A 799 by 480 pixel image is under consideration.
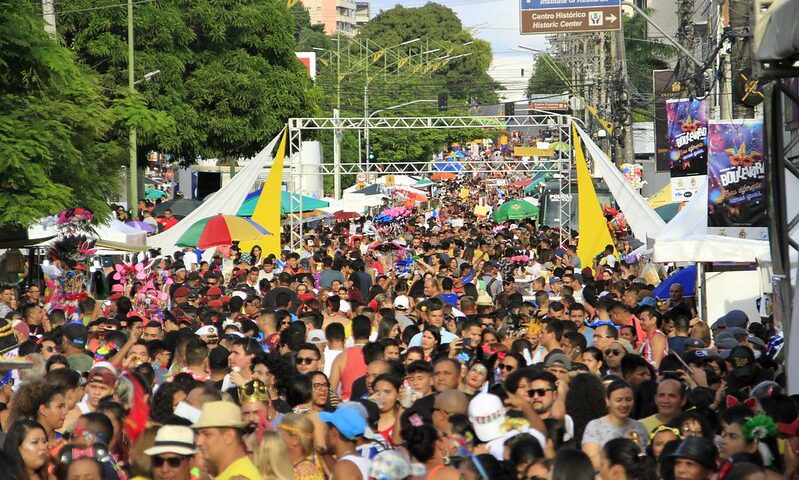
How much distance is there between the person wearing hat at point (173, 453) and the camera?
6.80 m

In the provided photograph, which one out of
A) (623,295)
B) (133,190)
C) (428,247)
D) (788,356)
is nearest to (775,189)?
(788,356)

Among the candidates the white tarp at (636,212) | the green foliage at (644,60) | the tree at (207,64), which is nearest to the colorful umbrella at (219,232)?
the white tarp at (636,212)

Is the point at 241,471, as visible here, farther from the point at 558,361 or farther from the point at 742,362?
the point at 742,362

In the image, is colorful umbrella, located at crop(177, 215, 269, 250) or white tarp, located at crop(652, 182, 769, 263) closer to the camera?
white tarp, located at crop(652, 182, 769, 263)

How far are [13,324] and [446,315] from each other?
14.0 ft

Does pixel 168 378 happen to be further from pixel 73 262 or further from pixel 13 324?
pixel 73 262

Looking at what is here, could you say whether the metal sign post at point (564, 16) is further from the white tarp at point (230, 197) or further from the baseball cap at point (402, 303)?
the baseball cap at point (402, 303)

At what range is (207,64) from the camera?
4341 centimetres

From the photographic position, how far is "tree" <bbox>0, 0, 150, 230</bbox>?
754 inches

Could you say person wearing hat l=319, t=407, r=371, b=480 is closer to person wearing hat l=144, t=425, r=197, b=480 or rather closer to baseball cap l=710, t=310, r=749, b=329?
person wearing hat l=144, t=425, r=197, b=480

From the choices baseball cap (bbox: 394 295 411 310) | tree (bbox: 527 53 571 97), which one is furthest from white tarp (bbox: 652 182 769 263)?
tree (bbox: 527 53 571 97)

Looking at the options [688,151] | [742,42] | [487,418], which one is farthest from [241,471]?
[688,151]

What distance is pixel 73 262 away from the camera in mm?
20062

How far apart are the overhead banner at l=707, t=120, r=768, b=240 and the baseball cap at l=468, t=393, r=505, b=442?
21.9ft
